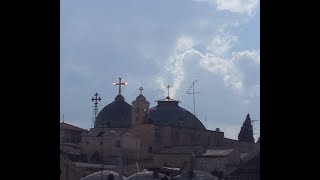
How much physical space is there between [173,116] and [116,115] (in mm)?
2340

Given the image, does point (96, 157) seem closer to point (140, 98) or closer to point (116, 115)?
point (116, 115)

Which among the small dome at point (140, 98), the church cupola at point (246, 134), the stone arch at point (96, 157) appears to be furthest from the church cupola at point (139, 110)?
the church cupola at point (246, 134)

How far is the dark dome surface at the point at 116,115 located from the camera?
30391 millimetres

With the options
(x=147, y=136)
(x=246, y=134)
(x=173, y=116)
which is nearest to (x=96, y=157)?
(x=147, y=136)

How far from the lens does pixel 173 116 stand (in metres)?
31.2

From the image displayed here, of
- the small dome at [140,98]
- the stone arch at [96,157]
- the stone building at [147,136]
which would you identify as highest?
the small dome at [140,98]

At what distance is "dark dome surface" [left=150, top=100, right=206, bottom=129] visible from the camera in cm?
3069

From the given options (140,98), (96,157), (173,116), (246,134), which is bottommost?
(96,157)

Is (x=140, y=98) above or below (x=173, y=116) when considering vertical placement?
above

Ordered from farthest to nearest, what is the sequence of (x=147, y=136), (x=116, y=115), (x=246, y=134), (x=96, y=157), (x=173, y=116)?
(x=246, y=134) < (x=173, y=116) < (x=116, y=115) < (x=147, y=136) < (x=96, y=157)

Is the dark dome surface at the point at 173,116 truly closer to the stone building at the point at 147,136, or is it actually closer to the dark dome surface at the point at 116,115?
the stone building at the point at 147,136

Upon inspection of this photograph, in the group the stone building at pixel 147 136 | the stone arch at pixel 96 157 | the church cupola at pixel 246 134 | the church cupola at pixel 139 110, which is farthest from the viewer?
the church cupola at pixel 246 134

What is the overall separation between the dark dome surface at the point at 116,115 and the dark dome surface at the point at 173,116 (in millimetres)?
1080
